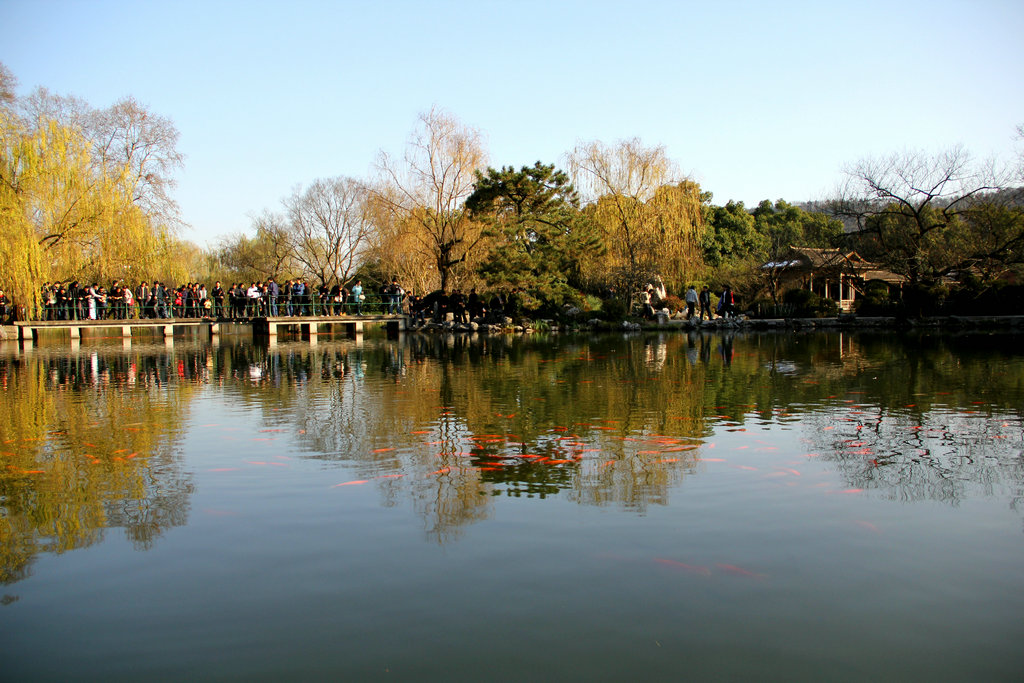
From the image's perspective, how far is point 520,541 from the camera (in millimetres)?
4422

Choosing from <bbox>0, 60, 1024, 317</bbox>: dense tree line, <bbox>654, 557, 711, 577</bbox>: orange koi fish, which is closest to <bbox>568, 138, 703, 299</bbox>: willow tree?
<bbox>0, 60, 1024, 317</bbox>: dense tree line

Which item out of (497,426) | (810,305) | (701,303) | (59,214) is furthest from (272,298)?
(497,426)

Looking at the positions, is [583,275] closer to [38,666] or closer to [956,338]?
[956,338]

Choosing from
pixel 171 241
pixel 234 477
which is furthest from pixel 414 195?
pixel 234 477

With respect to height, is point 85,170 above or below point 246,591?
above

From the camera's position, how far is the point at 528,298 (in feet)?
104

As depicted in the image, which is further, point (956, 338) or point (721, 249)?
point (721, 249)

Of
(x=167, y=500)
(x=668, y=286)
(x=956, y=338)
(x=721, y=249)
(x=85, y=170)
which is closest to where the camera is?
(x=167, y=500)

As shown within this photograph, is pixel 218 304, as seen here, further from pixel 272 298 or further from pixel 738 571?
pixel 738 571

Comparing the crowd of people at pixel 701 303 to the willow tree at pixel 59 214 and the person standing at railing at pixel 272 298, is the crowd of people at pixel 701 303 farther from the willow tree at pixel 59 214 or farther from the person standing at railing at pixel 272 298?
the willow tree at pixel 59 214

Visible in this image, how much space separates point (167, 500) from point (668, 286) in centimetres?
3608

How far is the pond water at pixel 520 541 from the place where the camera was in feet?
10.4

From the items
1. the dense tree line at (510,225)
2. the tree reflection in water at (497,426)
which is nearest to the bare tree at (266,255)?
the dense tree line at (510,225)

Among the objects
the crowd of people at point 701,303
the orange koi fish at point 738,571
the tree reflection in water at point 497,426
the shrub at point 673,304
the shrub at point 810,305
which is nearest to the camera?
the orange koi fish at point 738,571
